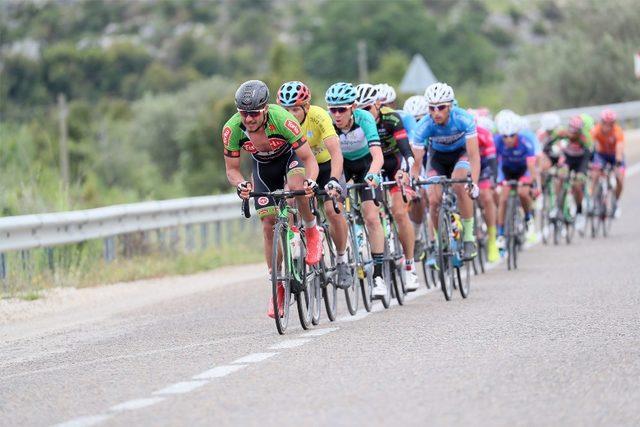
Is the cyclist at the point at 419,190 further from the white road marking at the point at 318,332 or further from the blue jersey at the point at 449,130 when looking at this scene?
the white road marking at the point at 318,332

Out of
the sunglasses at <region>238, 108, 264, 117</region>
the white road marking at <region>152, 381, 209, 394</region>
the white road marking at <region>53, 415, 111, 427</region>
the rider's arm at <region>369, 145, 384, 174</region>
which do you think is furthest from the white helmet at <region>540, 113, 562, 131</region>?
the white road marking at <region>53, 415, 111, 427</region>

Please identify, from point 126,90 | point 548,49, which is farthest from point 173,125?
point 126,90

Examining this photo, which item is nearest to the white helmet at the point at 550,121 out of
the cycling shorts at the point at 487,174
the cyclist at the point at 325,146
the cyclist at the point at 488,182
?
the cyclist at the point at 488,182

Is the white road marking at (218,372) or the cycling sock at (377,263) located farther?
the cycling sock at (377,263)

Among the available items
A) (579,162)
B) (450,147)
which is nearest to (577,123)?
(579,162)

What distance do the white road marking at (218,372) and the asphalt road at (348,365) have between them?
0.02m

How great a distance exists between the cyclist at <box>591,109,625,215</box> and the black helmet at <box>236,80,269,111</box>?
44.8 feet

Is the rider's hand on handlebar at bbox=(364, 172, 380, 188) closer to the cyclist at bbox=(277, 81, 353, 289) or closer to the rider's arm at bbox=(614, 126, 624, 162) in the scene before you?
the cyclist at bbox=(277, 81, 353, 289)

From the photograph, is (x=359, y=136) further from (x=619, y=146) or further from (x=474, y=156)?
(x=619, y=146)

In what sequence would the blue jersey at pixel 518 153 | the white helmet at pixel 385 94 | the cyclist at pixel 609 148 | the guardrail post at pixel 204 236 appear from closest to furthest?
the white helmet at pixel 385 94 < the blue jersey at pixel 518 153 < the guardrail post at pixel 204 236 < the cyclist at pixel 609 148

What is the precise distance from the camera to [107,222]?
725 inches

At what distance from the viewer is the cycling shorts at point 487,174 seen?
18203 millimetres

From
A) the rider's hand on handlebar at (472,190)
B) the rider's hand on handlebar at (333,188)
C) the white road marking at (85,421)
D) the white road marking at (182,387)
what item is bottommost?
the white road marking at (182,387)

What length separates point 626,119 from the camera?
162 feet
